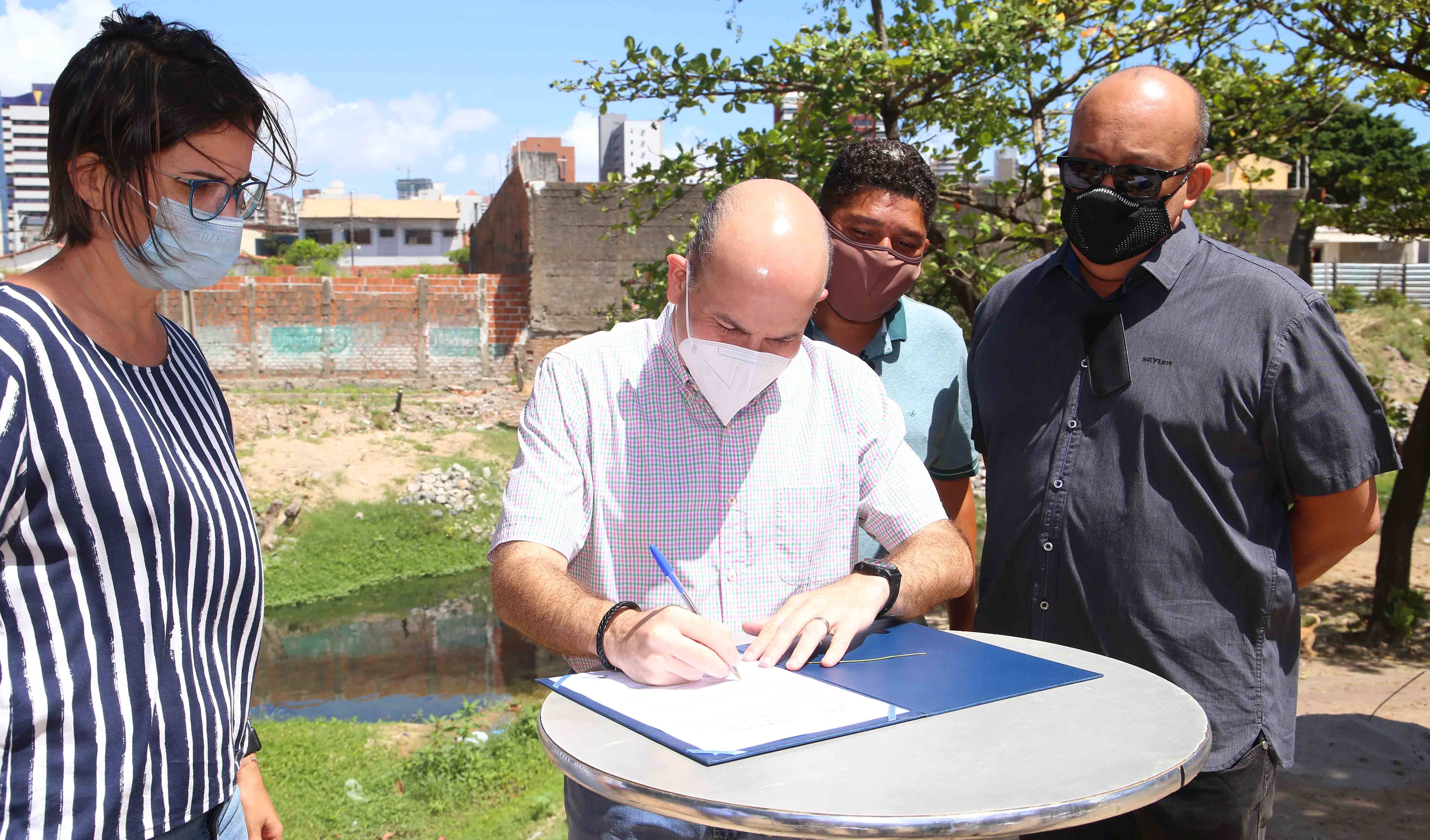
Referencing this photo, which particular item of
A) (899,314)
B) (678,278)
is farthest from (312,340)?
(678,278)

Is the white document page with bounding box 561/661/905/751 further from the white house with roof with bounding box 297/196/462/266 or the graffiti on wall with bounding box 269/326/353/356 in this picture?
the white house with roof with bounding box 297/196/462/266

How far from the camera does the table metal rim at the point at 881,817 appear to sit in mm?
1139

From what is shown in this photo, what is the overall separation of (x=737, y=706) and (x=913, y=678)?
0.30 metres

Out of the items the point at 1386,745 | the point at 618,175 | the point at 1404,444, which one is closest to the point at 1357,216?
the point at 1404,444

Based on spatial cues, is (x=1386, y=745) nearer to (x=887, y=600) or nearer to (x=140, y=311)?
(x=887, y=600)

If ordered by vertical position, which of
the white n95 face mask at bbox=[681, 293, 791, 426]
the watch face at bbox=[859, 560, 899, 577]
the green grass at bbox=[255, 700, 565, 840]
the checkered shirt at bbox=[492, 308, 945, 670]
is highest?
the white n95 face mask at bbox=[681, 293, 791, 426]

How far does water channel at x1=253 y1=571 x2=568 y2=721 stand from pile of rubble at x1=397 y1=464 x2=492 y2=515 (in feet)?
5.44

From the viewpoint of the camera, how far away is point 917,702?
148 centimetres

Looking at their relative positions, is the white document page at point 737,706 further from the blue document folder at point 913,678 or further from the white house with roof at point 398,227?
the white house with roof at point 398,227

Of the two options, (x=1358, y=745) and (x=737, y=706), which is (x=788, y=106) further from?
(x=737, y=706)

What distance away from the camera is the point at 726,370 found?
6.07 ft

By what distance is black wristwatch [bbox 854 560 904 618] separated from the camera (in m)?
1.81

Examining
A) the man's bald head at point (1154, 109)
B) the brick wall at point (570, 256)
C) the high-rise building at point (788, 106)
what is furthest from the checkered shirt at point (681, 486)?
the brick wall at point (570, 256)

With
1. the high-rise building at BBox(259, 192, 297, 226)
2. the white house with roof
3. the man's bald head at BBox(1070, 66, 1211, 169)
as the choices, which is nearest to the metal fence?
the man's bald head at BBox(1070, 66, 1211, 169)
